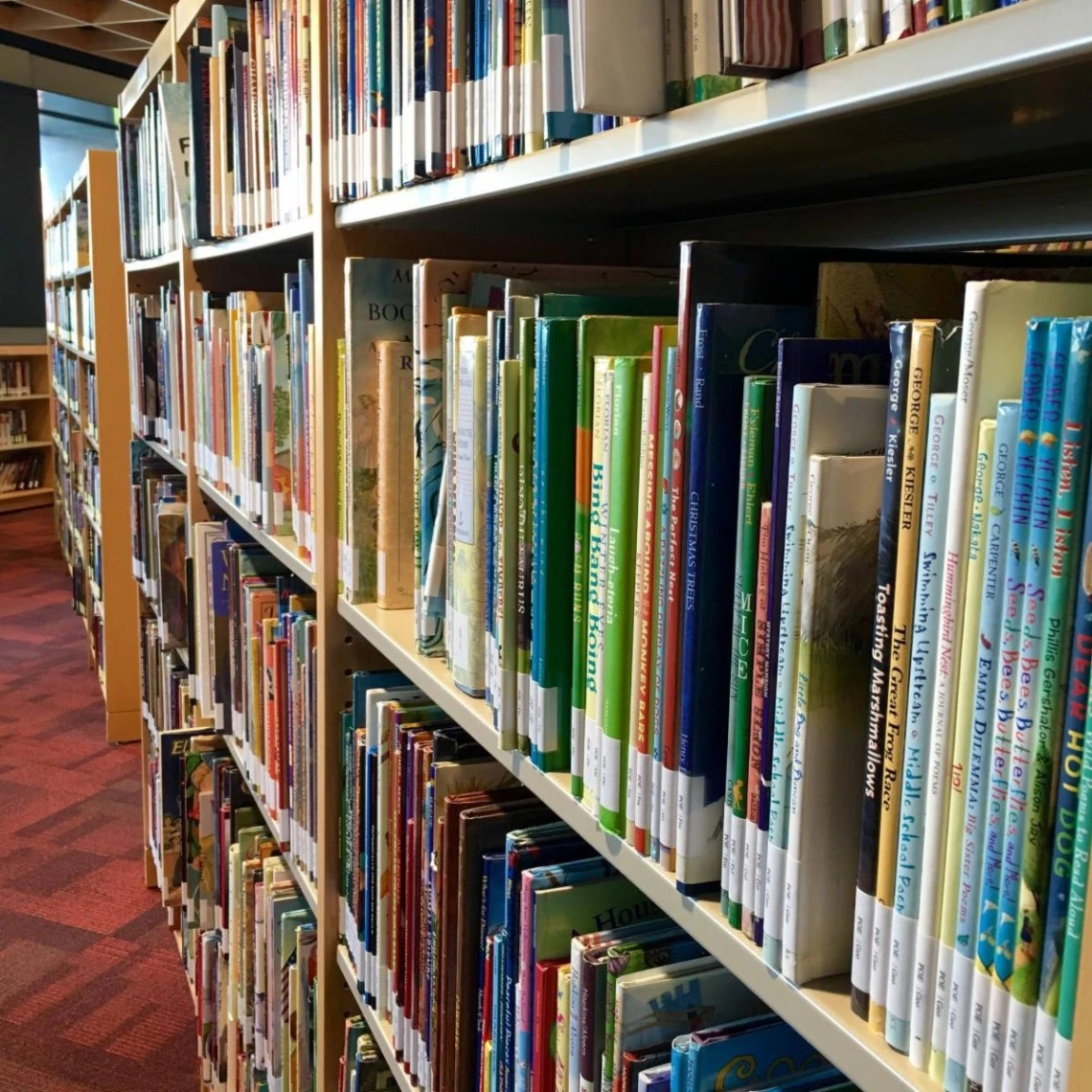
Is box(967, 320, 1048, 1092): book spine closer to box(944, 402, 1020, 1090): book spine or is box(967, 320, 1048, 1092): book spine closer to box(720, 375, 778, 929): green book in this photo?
box(944, 402, 1020, 1090): book spine

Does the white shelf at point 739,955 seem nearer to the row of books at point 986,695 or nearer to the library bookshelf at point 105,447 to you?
the row of books at point 986,695

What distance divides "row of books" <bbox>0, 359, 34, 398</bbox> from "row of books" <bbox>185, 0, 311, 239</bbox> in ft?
20.2

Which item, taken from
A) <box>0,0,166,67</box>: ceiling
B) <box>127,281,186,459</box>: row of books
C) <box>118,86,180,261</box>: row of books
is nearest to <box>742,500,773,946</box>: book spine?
<box>118,86,180,261</box>: row of books

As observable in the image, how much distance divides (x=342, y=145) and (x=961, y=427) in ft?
2.65

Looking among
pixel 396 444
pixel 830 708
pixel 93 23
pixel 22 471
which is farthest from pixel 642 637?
pixel 22 471

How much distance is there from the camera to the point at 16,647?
4605 millimetres

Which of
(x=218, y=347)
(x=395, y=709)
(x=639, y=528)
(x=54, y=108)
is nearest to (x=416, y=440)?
(x=395, y=709)

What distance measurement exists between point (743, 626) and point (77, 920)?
254 cm

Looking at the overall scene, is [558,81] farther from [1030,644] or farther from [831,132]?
[1030,644]

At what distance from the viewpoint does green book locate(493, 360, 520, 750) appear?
742mm

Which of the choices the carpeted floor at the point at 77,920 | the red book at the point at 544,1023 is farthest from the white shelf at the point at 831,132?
the carpeted floor at the point at 77,920

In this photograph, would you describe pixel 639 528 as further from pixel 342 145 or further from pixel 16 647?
pixel 16 647

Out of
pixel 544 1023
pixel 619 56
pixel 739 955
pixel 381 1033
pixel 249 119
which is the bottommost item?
pixel 381 1033

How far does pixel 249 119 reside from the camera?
1.49 metres
